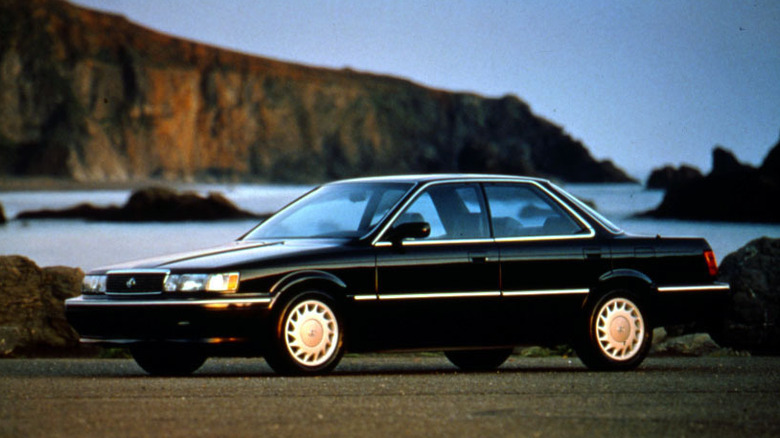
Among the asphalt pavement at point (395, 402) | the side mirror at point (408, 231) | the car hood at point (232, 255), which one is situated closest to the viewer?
the asphalt pavement at point (395, 402)

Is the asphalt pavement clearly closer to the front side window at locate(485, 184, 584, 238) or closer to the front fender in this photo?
the front fender

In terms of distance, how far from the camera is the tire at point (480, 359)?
12711 millimetres

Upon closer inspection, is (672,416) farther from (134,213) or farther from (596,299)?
(134,213)

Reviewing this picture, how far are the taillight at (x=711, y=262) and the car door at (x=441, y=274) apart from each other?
213 centimetres

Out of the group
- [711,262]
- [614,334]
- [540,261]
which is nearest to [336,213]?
[540,261]

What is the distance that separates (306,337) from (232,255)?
2.74 feet

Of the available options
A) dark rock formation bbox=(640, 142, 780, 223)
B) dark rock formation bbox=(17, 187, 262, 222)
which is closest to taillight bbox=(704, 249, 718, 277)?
dark rock formation bbox=(640, 142, 780, 223)

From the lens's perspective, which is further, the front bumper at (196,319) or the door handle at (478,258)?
the door handle at (478,258)

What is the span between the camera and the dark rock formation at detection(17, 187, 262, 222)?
9181cm

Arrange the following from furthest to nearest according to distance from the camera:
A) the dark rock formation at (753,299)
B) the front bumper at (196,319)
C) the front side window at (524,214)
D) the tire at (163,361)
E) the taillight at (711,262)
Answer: the dark rock formation at (753,299) → the taillight at (711,262) → the front side window at (524,214) → the tire at (163,361) → the front bumper at (196,319)

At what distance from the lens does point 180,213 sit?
9100 centimetres

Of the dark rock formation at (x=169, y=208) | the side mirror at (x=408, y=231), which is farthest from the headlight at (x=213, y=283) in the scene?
the dark rock formation at (x=169, y=208)

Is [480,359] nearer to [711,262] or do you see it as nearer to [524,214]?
[524,214]

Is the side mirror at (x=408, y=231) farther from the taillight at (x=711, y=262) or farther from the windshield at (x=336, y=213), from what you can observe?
the taillight at (x=711, y=262)
